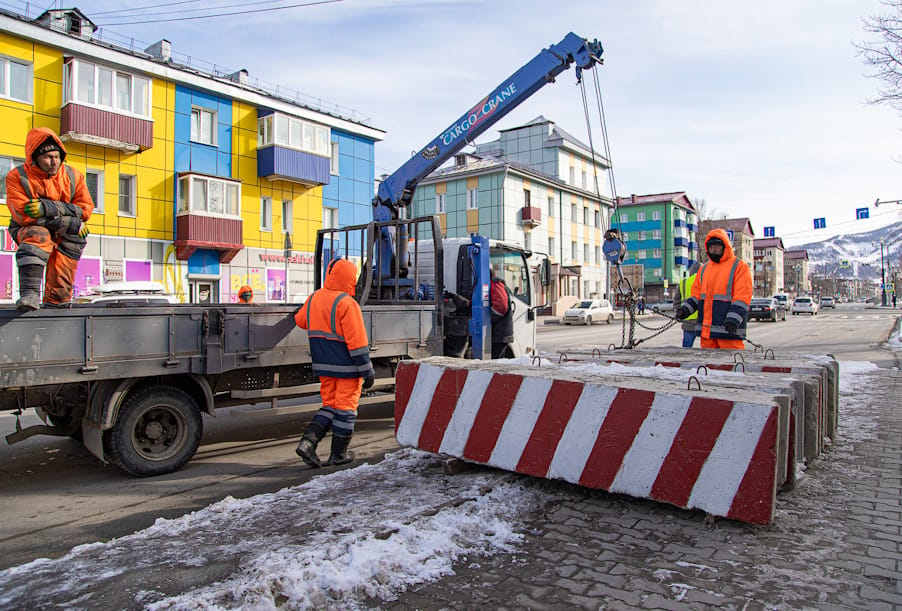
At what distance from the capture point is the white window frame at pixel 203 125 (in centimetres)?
2367

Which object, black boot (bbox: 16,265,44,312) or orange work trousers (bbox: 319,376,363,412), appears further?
orange work trousers (bbox: 319,376,363,412)

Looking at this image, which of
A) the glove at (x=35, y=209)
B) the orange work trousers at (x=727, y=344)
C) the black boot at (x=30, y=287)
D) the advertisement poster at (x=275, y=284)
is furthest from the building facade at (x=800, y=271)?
the black boot at (x=30, y=287)

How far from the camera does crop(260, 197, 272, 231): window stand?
1025 inches

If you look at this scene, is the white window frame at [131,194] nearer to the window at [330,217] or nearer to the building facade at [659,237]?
the window at [330,217]

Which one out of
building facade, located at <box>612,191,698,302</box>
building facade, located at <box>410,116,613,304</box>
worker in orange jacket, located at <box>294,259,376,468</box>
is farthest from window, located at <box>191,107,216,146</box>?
building facade, located at <box>612,191,698,302</box>

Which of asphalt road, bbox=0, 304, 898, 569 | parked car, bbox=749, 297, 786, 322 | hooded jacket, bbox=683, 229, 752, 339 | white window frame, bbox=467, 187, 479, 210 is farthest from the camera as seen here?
white window frame, bbox=467, 187, 479, 210

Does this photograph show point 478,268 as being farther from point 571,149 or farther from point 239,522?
point 571,149

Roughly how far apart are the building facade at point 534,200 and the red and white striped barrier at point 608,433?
1312 inches

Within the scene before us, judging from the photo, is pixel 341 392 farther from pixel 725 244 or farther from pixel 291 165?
pixel 291 165

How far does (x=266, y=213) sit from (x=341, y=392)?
22025mm

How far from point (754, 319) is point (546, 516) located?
39.2 meters

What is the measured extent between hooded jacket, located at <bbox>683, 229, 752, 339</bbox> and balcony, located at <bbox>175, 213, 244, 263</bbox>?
19461 millimetres

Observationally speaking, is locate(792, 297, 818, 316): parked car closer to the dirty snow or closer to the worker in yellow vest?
the worker in yellow vest

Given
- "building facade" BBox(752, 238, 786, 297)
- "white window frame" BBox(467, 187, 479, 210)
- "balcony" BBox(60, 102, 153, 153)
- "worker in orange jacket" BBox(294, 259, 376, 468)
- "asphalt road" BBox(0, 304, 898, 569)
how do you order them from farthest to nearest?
"building facade" BBox(752, 238, 786, 297) → "white window frame" BBox(467, 187, 479, 210) → "balcony" BBox(60, 102, 153, 153) → "worker in orange jacket" BBox(294, 259, 376, 468) → "asphalt road" BBox(0, 304, 898, 569)
